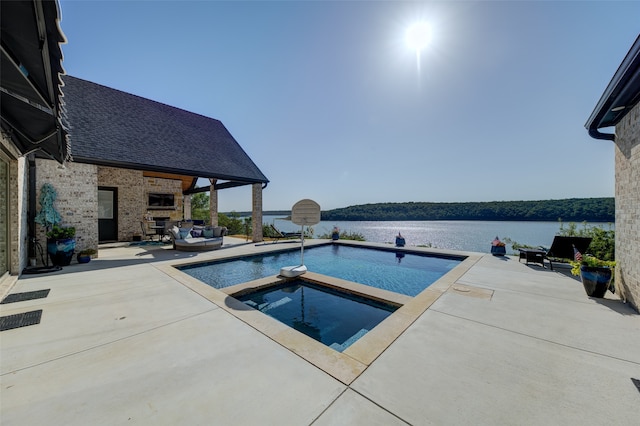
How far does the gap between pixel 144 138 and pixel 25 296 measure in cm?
748

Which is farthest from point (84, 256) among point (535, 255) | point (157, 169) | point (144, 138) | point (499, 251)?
point (499, 251)

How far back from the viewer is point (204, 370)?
85.3 inches

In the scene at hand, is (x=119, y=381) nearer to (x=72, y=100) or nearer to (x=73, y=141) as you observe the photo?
(x=73, y=141)

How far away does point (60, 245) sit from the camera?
6.32 metres

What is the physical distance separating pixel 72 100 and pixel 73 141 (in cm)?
321

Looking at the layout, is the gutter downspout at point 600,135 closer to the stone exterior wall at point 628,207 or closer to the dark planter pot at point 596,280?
the stone exterior wall at point 628,207

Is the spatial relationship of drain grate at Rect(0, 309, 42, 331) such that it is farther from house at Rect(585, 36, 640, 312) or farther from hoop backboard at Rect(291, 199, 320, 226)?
house at Rect(585, 36, 640, 312)

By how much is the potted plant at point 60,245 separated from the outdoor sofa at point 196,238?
114 inches

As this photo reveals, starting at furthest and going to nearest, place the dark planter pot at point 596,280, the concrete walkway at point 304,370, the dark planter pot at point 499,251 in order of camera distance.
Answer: the dark planter pot at point 499,251 → the dark planter pot at point 596,280 → the concrete walkway at point 304,370

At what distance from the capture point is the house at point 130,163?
7.26m

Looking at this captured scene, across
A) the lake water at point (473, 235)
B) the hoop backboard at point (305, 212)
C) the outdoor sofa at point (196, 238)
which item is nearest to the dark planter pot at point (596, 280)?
the lake water at point (473, 235)

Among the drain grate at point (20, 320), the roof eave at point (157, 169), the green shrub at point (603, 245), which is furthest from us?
the roof eave at point (157, 169)

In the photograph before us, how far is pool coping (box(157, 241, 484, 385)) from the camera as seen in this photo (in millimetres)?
2303

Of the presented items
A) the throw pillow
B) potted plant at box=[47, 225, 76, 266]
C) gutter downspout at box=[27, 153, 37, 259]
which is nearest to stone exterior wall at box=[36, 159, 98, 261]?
gutter downspout at box=[27, 153, 37, 259]
